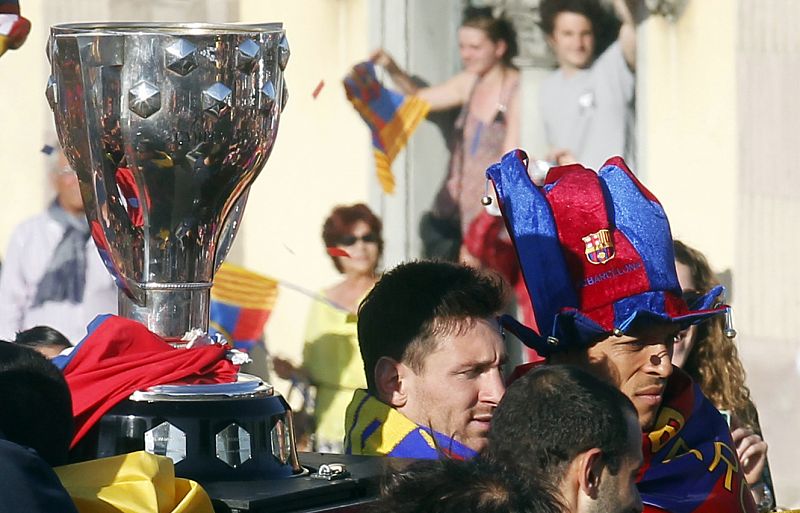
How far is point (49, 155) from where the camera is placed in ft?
16.9

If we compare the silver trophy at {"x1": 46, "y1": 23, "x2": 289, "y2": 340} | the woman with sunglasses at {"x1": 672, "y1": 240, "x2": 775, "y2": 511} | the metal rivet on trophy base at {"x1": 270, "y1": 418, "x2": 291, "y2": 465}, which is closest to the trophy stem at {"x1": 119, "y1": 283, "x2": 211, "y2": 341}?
the silver trophy at {"x1": 46, "y1": 23, "x2": 289, "y2": 340}

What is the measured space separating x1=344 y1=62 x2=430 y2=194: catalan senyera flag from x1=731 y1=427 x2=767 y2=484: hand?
2537mm

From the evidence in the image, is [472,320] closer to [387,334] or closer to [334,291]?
[387,334]

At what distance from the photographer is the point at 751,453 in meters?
3.58

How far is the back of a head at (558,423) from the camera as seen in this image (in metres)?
1.97

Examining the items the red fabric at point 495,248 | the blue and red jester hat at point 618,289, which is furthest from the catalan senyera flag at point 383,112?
the blue and red jester hat at point 618,289

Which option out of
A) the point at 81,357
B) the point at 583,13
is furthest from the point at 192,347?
the point at 583,13

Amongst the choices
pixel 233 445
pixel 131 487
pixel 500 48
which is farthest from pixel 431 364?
pixel 500 48

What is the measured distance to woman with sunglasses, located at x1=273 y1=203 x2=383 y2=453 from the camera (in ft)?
16.0

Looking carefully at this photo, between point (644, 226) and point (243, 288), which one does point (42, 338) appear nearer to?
point (243, 288)

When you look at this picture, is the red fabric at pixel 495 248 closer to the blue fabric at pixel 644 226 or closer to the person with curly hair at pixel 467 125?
the person with curly hair at pixel 467 125

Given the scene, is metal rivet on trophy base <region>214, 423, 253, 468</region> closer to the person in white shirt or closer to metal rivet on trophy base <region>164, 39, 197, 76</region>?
metal rivet on trophy base <region>164, 39, 197, 76</region>

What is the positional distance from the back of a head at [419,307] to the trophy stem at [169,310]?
36 centimetres

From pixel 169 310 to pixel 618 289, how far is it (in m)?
0.74
